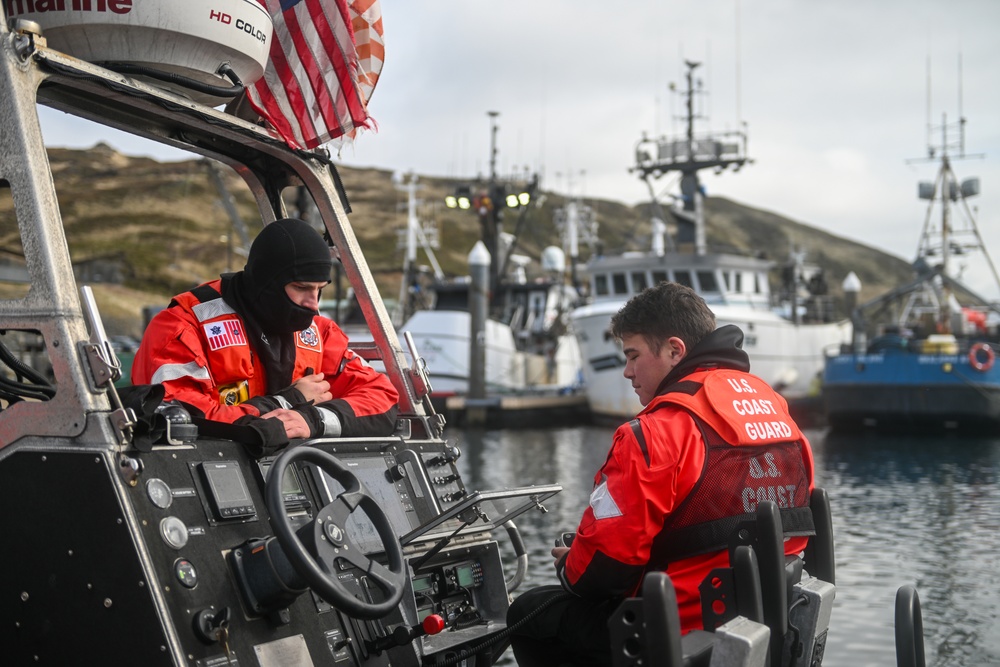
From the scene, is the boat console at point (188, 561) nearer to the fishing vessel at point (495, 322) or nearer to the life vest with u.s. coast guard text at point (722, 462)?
the life vest with u.s. coast guard text at point (722, 462)

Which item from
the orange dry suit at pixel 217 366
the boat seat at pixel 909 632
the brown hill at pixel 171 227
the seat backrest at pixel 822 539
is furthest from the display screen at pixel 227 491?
the brown hill at pixel 171 227

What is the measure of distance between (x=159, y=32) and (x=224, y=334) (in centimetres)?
106

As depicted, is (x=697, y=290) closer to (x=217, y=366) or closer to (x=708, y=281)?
(x=708, y=281)

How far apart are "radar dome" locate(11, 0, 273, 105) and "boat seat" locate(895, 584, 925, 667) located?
2.94 meters

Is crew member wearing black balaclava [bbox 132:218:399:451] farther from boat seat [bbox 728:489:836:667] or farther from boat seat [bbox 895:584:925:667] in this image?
boat seat [bbox 895:584:925:667]

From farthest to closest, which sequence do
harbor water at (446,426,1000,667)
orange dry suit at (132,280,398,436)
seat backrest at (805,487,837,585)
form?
harbor water at (446,426,1000,667) < orange dry suit at (132,280,398,436) < seat backrest at (805,487,837,585)

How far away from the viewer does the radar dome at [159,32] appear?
341 cm

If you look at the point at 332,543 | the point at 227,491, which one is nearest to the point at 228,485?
the point at 227,491

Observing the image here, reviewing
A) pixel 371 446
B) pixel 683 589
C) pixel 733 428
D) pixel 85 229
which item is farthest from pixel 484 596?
pixel 85 229

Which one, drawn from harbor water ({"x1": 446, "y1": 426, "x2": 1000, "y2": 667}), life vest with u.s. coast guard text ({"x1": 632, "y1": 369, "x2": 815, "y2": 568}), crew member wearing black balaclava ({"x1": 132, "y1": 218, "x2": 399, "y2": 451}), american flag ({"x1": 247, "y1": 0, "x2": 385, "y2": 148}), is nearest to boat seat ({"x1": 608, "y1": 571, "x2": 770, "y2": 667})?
life vest with u.s. coast guard text ({"x1": 632, "y1": 369, "x2": 815, "y2": 568})

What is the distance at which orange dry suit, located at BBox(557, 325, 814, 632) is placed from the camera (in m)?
3.09

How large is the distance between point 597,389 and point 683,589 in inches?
1100

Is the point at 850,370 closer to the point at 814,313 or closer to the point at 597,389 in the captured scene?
the point at 597,389

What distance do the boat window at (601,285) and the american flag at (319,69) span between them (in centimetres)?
2913
